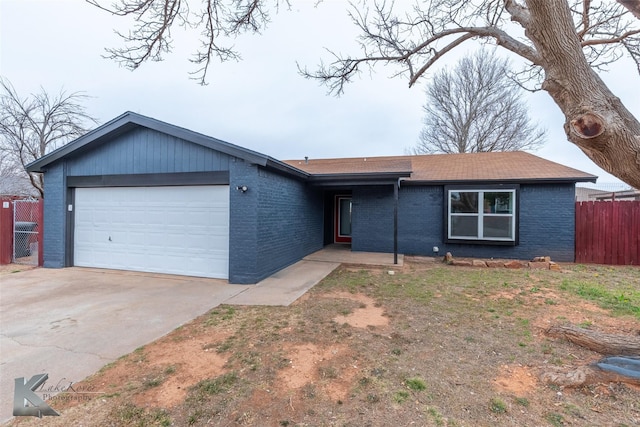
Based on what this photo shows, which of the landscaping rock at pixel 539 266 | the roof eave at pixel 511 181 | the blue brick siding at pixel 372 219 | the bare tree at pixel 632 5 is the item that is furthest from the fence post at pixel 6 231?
the landscaping rock at pixel 539 266

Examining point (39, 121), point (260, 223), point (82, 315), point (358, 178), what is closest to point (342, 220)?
point (358, 178)

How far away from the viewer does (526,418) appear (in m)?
2.16

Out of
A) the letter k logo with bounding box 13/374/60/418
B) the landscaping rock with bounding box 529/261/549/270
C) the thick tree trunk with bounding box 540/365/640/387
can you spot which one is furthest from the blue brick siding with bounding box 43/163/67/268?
the landscaping rock with bounding box 529/261/549/270

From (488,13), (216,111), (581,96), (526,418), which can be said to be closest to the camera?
(526,418)

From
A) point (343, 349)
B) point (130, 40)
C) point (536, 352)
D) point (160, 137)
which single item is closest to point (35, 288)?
point (160, 137)

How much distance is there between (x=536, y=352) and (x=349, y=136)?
16991mm

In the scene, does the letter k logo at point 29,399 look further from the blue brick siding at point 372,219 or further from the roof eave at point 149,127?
the blue brick siding at point 372,219

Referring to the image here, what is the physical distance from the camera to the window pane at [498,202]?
28.6 feet

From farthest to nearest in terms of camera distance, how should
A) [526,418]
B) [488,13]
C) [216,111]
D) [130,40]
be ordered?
1. [216,111]
2. [488,13]
3. [130,40]
4. [526,418]

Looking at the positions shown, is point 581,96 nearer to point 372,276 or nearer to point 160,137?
point 372,276

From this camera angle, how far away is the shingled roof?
27.7 ft

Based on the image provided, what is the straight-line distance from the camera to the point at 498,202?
8.80 m

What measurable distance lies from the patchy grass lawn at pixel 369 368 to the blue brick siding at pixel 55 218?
6182 millimetres

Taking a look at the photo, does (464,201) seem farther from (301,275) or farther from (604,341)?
(604,341)
